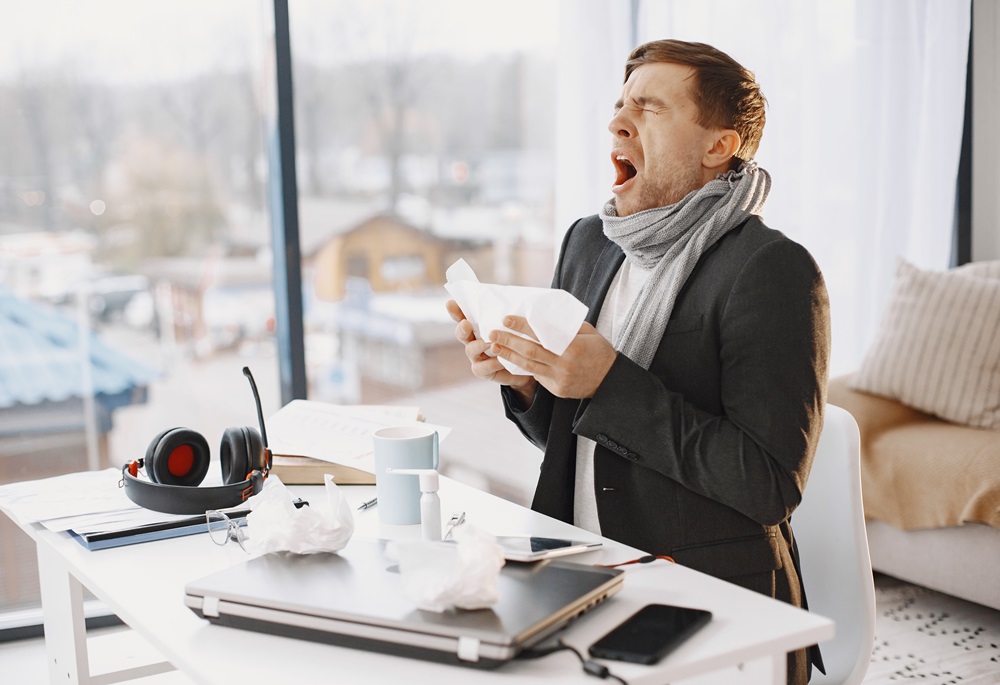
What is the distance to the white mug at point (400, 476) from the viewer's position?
4.55ft

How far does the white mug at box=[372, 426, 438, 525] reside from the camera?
1.39m

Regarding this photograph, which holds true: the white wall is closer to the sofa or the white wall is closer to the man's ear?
the sofa

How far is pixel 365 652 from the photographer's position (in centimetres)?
97

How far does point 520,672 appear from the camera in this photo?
927 millimetres

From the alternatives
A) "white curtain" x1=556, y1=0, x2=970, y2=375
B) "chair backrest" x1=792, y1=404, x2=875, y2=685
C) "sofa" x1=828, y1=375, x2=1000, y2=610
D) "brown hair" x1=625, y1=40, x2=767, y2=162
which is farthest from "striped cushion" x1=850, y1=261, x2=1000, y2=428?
"brown hair" x1=625, y1=40, x2=767, y2=162

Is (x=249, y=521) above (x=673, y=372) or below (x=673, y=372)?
below

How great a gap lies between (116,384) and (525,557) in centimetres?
185

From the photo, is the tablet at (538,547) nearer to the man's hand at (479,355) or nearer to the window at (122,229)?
the man's hand at (479,355)

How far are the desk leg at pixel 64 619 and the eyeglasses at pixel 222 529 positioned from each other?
206mm

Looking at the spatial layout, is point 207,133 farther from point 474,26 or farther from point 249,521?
point 249,521

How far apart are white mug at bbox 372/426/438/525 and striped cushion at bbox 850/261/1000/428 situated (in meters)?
1.89

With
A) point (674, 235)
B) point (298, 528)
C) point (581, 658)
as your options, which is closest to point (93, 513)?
point (298, 528)

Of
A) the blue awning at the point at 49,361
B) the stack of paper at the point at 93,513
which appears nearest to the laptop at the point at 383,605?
the stack of paper at the point at 93,513

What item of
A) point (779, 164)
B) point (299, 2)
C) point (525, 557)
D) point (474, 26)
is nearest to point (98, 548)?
point (525, 557)
